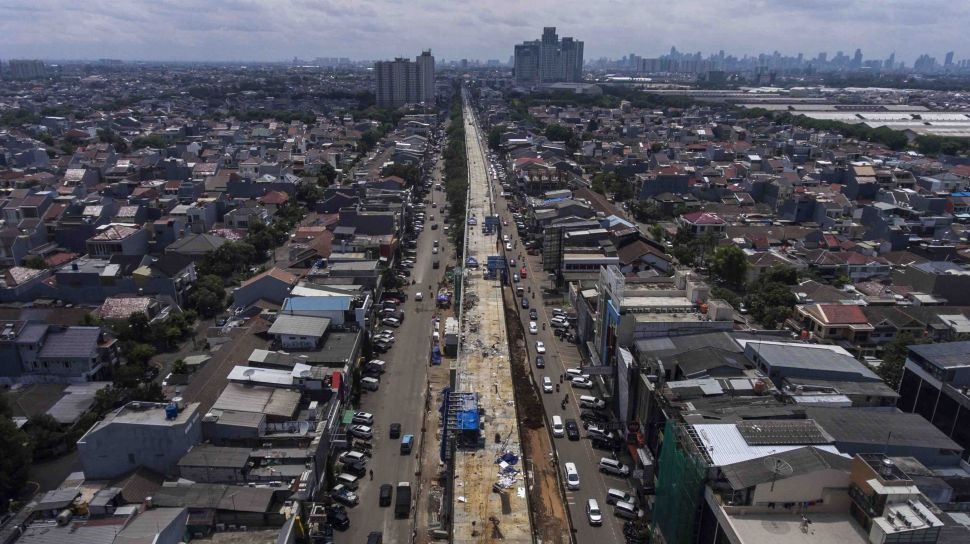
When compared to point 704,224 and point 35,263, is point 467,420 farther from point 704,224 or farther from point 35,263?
point 704,224

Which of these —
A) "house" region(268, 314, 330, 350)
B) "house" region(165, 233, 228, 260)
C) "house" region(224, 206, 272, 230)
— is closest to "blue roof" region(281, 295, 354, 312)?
"house" region(268, 314, 330, 350)

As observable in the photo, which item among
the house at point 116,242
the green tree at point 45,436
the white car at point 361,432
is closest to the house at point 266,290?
the white car at point 361,432

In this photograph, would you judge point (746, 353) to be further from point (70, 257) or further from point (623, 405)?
point (70, 257)

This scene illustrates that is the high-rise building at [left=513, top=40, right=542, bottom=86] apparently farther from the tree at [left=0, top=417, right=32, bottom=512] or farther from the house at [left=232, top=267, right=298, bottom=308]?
the tree at [left=0, top=417, right=32, bottom=512]

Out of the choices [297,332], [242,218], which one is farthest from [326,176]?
[297,332]

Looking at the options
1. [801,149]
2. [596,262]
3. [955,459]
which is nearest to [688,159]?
[801,149]

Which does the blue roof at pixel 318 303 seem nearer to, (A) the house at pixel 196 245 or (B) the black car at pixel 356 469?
(B) the black car at pixel 356 469
